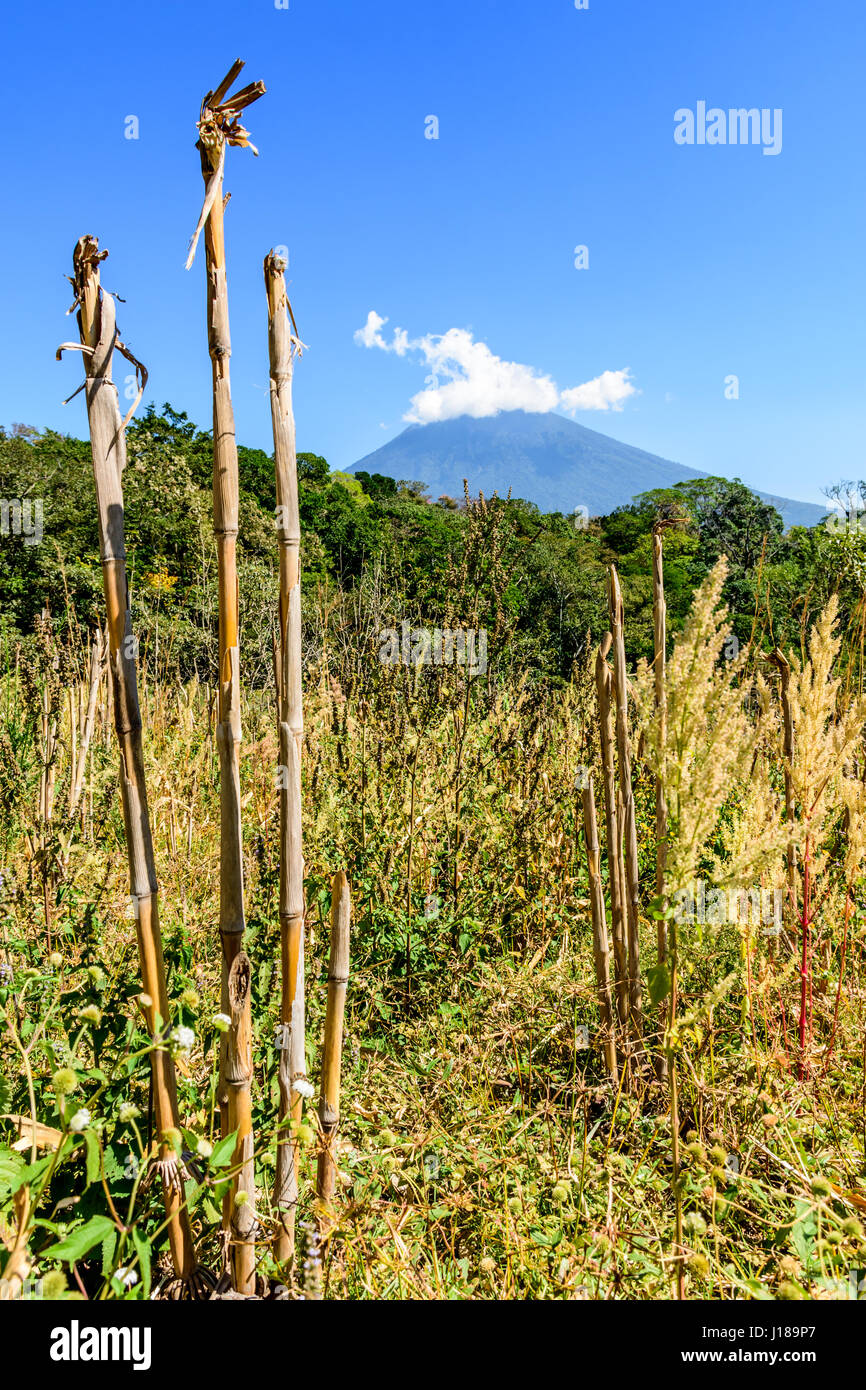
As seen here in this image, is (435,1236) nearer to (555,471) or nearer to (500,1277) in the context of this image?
(500,1277)

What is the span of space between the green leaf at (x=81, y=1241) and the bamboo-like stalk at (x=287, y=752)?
13.2 inches

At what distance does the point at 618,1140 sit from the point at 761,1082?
456 mm

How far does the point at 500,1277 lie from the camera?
1.52 m

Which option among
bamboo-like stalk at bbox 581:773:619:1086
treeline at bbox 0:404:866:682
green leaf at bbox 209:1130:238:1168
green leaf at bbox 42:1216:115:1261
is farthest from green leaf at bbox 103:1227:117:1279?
treeline at bbox 0:404:866:682

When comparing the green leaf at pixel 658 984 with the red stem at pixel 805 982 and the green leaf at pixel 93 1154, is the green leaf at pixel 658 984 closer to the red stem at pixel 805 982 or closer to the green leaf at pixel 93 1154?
the green leaf at pixel 93 1154

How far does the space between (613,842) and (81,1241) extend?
1521mm

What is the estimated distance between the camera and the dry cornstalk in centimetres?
115

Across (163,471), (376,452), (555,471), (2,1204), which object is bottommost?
(2,1204)

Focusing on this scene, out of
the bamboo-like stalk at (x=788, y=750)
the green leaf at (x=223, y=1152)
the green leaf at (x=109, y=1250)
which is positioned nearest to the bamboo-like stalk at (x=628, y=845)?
the bamboo-like stalk at (x=788, y=750)

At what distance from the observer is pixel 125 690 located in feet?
3.91

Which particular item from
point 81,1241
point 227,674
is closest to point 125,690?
point 227,674

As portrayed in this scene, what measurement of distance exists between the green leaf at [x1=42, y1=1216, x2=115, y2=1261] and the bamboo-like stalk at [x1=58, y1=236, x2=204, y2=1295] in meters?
0.12

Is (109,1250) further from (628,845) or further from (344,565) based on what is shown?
(344,565)
